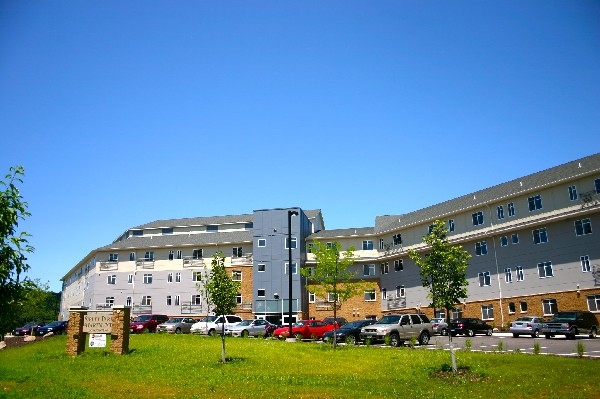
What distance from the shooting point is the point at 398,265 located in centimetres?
5459

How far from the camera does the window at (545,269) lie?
4034 centimetres

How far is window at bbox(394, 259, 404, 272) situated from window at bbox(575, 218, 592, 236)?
752 inches

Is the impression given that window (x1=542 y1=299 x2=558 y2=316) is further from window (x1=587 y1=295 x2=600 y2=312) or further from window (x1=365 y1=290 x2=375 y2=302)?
window (x1=365 y1=290 x2=375 y2=302)

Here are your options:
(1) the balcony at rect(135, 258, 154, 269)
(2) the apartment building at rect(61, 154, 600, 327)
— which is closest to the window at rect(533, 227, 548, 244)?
(2) the apartment building at rect(61, 154, 600, 327)

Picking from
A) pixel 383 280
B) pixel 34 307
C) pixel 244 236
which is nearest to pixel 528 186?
pixel 383 280

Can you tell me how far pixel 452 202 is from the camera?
52656 millimetres

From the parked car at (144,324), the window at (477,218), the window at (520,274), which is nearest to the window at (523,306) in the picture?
the window at (520,274)

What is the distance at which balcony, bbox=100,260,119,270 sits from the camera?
203ft

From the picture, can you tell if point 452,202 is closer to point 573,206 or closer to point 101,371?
point 573,206

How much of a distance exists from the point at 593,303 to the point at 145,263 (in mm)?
47894

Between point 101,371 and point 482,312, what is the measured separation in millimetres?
37109

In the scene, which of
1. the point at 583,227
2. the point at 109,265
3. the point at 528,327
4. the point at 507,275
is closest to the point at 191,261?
the point at 109,265

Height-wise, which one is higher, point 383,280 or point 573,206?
point 573,206

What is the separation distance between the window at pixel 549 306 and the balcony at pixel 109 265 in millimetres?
47980
